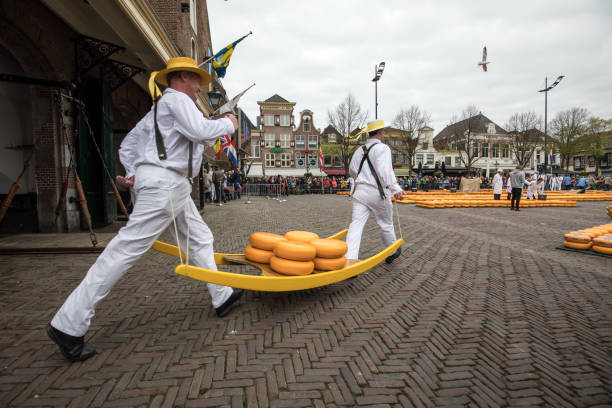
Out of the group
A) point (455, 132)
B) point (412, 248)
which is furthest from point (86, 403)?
point (455, 132)

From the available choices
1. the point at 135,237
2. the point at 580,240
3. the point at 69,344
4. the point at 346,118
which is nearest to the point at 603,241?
the point at 580,240

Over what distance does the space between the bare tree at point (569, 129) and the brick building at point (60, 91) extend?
187 feet

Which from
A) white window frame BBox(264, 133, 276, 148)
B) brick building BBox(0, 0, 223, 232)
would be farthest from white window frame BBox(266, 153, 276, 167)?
brick building BBox(0, 0, 223, 232)

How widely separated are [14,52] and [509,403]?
30.3 feet

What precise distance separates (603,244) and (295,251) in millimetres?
5767

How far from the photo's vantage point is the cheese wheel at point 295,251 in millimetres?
2785

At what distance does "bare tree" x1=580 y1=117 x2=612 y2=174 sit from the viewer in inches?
1736

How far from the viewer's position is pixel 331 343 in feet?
7.73

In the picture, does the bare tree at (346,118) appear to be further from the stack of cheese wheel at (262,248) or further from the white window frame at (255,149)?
the stack of cheese wheel at (262,248)

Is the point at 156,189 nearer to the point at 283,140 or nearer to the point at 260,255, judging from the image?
the point at 260,255

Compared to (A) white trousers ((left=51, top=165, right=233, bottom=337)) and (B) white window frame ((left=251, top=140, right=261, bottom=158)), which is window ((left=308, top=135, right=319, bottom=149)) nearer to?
(B) white window frame ((left=251, top=140, right=261, bottom=158))

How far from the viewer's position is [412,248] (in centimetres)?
557

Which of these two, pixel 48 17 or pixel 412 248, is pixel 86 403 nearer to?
pixel 412 248

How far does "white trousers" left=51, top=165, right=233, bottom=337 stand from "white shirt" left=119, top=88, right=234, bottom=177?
0.09 meters
